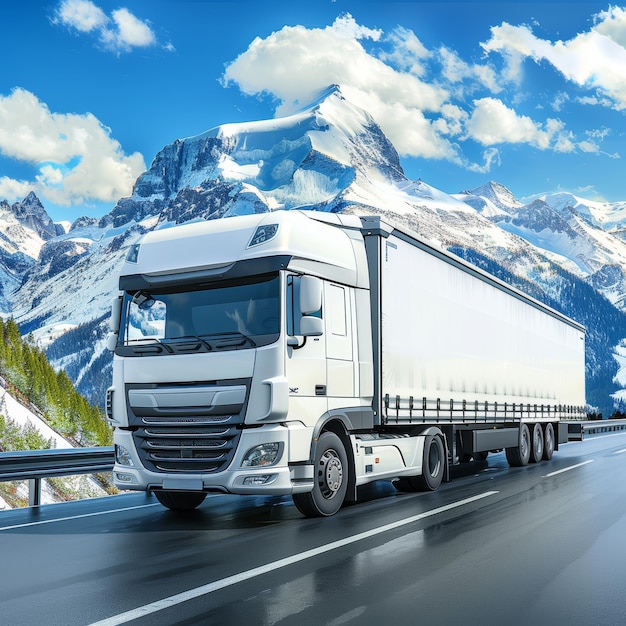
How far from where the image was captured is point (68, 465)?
12.1 m

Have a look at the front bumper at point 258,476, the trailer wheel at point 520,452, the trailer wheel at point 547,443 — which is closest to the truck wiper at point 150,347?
the front bumper at point 258,476

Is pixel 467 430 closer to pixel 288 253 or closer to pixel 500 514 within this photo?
pixel 500 514

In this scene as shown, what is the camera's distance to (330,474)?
394 inches

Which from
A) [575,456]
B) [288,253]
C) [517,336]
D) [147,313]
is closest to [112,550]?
[147,313]

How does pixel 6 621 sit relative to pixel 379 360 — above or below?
below

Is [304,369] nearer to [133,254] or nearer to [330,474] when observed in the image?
[330,474]

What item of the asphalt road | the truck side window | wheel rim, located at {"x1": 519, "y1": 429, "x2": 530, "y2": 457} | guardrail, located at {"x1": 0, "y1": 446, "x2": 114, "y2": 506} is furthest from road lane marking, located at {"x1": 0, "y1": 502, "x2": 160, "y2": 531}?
wheel rim, located at {"x1": 519, "y1": 429, "x2": 530, "y2": 457}

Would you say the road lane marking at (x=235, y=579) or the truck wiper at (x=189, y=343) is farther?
the truck wiper at (x=189, y=343)

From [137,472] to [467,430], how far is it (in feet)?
24.0

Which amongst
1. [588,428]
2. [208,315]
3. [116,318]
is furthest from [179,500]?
[588,428]

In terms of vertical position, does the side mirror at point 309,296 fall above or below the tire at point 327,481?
above

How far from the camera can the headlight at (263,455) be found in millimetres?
9062

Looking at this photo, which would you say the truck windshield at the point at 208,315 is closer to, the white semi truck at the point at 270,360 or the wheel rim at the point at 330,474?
the white semi truck at the point at 270,360

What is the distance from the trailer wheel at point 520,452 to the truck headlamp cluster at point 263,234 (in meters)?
10.5
